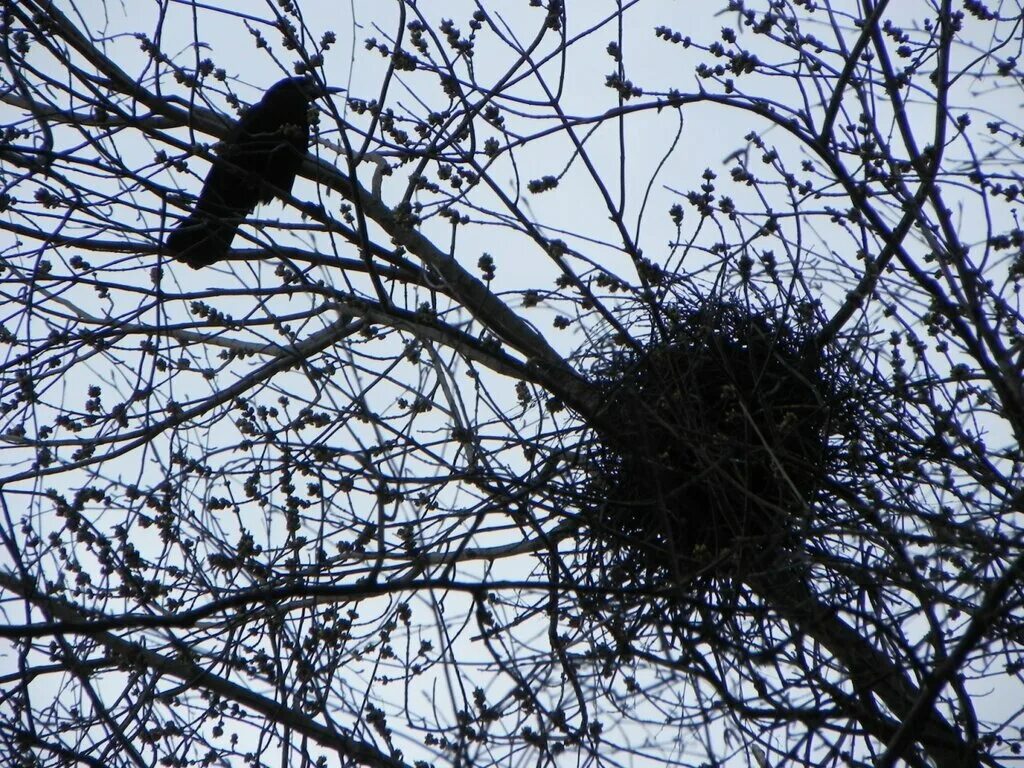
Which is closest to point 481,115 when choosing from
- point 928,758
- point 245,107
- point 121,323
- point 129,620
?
point 245,107

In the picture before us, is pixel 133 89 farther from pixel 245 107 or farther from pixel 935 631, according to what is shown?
pixel 935 631

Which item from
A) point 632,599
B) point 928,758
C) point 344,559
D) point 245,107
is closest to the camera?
point 928,758

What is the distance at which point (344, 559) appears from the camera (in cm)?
292

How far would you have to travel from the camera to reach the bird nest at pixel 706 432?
3197 mm

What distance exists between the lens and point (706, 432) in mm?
3096

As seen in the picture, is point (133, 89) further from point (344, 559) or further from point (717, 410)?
point (717, 410)

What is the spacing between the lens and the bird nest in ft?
10.5

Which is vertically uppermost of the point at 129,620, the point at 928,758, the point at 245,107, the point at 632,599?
the point at 245,107

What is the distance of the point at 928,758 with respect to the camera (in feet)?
8.45

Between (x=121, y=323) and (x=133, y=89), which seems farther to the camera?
(x=121, y=323)

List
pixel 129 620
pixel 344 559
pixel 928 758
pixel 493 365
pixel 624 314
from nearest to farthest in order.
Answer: pixel 129 620 < pixel 928 758 < pixel 344 559 < pixel 624 314 < pixel 493 365

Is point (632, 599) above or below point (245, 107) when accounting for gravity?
below

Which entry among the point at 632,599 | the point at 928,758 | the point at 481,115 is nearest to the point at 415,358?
the point at 481,115

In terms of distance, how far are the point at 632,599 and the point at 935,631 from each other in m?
1.14
